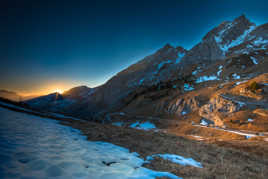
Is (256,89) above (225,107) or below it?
above

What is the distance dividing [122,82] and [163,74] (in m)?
66.2

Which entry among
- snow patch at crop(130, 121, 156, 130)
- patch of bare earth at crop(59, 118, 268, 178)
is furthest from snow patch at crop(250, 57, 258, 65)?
patch of bare earth at crop(59, 118, 268, 178)

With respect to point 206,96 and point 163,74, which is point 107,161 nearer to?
point 206,96

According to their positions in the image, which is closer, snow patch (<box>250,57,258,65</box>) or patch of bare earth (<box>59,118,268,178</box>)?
patch of bare earth (<box>59,118,268,178</box>)

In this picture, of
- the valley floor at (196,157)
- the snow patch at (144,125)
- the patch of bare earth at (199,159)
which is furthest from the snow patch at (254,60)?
the patch of bare earth at (199,159)

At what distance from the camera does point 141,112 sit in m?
91.4

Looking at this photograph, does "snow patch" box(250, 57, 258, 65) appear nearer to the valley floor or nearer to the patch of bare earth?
the valley floor

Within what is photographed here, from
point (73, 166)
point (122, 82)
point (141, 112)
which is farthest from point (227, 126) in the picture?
point (122, 82)

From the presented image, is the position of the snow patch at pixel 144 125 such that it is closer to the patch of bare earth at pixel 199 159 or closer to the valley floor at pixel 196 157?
the valley floor at pixel 196 157

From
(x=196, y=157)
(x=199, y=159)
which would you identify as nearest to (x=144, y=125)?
(x=196, y=157)

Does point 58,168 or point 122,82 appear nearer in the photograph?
point 58,168

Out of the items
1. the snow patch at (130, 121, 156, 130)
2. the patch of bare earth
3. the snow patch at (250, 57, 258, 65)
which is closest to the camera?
the patch of bare earth

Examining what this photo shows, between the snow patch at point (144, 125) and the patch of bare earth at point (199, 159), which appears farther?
the snow patch at point (144, 125)

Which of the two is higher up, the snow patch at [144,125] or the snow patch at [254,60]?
the snow patch at [254,60]
